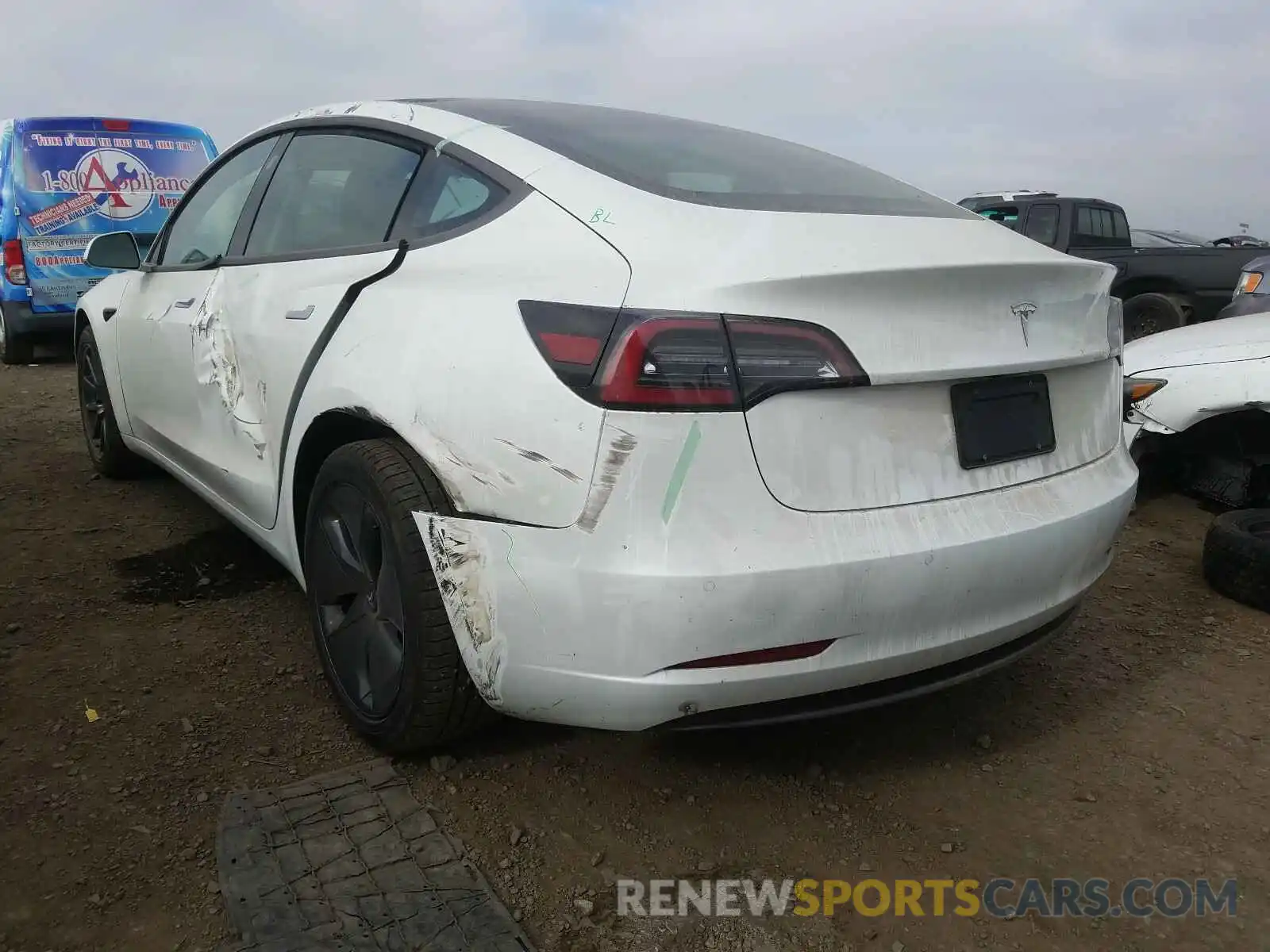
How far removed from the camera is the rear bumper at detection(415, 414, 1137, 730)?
165 cm

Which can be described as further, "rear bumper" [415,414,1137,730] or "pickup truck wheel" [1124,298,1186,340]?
"pickup truck wheel" [1124,298,1186,340]

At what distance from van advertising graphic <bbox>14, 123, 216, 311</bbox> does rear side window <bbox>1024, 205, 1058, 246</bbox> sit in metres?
8.08

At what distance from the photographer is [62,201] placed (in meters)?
8.12

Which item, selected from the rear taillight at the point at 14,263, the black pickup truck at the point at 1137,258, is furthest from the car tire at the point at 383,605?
the black pickup truck at the point at 1137,258

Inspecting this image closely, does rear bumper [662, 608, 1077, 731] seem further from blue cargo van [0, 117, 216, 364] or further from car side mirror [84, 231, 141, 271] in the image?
blue cargo van [0, 117, 216, 364]

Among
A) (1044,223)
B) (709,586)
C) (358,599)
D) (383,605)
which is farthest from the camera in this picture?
(1044,223)

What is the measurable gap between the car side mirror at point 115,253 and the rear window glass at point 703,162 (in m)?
1.86

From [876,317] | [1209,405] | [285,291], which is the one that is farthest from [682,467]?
[1209,405]

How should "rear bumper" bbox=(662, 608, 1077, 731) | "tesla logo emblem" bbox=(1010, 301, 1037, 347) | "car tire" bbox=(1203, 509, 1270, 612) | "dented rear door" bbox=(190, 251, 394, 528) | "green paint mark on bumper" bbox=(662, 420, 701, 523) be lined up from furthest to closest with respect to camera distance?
"car tire" bbox=(1203, 509, 1270, 612) → "dented rear door" bbox=(190, 251, 394, 528) → "tesla logo emblem" bbox=(1010, 301, 1037, 347) → "rear bumper" bbox=(662, 608, 1077, 731) → "green paint mark on bumper" bbox=(662, 420, 701, 523)

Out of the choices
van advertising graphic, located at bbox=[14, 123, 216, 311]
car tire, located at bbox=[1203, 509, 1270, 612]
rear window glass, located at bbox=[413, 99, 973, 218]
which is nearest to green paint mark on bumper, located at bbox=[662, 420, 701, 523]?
rear window glass, located at bbox=[413, 99, 973, 218]

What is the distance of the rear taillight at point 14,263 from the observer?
8.05 meters

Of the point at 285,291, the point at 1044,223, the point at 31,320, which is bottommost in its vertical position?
the point at 31,320

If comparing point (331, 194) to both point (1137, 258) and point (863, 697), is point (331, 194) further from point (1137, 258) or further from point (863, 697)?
point (1137, 258)

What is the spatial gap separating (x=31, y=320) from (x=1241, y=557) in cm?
879
